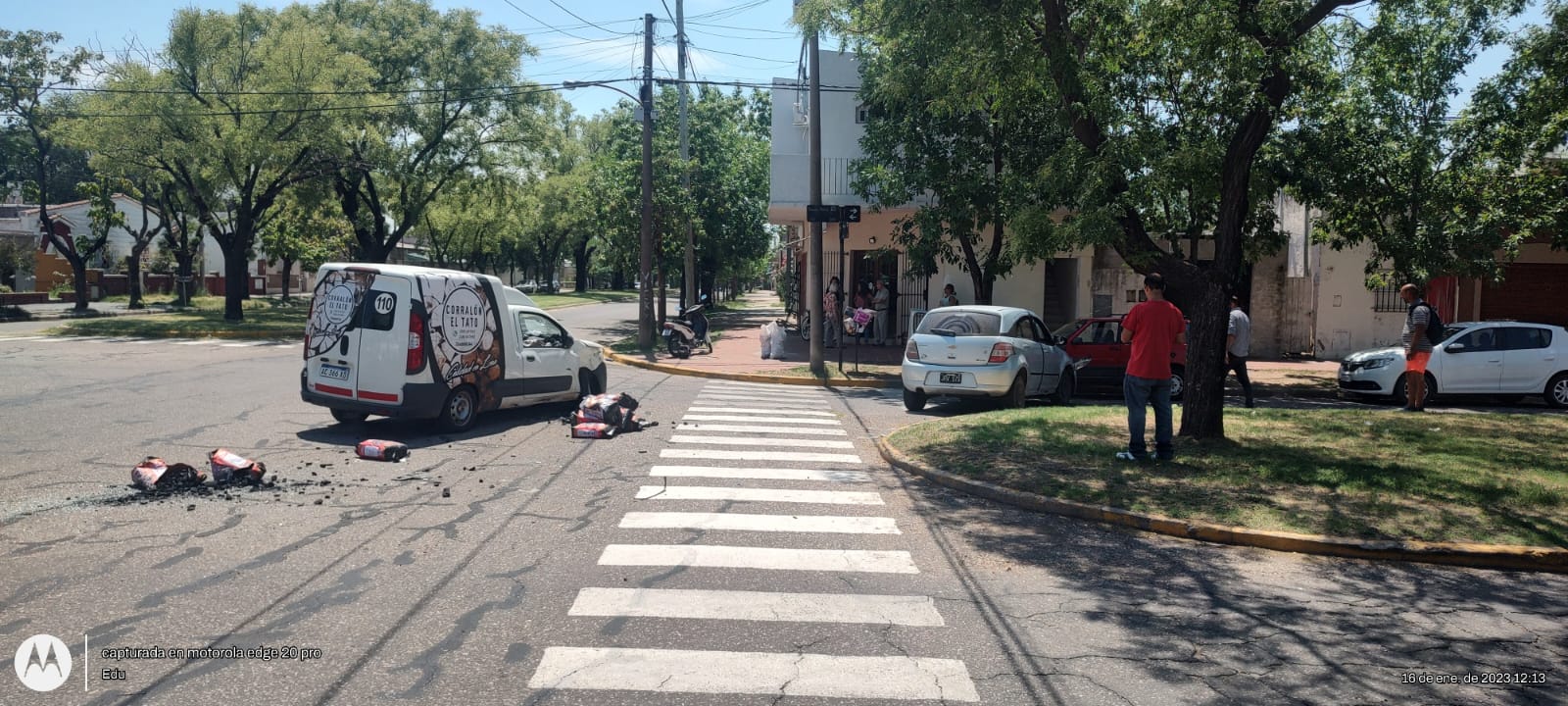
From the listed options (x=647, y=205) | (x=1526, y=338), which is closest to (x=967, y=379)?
(x=1526, y=338)

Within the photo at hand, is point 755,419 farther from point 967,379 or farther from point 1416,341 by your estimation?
point 1416,341

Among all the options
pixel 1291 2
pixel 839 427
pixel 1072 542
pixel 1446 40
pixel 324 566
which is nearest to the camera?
pixel 324 566

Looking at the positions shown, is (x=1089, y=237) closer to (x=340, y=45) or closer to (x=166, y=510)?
(x=166, y=510)

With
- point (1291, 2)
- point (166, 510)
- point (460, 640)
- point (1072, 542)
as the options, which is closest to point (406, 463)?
point (166, 510)

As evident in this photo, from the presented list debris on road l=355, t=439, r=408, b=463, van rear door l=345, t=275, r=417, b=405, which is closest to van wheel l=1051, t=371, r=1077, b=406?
van rear door l=345, t=275, r=417, b=405

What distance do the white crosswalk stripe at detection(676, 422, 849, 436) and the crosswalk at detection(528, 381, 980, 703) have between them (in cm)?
32

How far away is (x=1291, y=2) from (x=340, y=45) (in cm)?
3321

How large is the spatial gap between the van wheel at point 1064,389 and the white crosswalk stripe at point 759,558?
30.6ft

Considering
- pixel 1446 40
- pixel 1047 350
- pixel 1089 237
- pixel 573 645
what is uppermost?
pixel 1446 40

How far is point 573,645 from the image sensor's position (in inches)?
188

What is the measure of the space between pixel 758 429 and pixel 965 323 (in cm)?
375

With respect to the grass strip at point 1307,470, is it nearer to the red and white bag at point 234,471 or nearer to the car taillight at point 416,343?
the car taillight at point 416,343

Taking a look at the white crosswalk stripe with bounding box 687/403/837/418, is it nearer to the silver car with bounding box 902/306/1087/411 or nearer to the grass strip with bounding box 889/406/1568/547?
the silver car with bounding box 902/306/1087/411

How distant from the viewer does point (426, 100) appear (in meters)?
34.8
